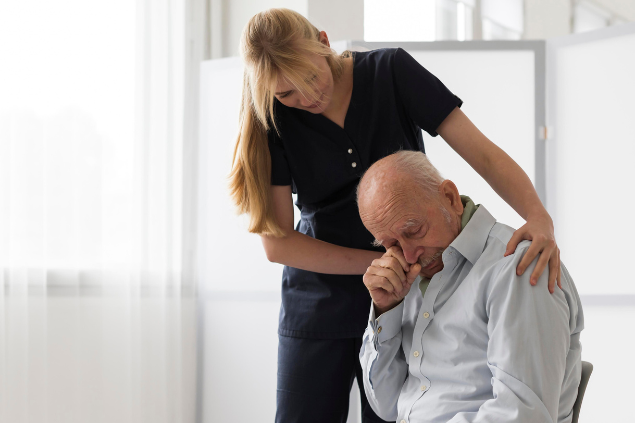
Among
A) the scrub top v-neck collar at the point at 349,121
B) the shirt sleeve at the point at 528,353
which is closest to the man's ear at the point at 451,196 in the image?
the shirt sleeve at the point at 528,353

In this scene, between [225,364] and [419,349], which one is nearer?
[419,349]

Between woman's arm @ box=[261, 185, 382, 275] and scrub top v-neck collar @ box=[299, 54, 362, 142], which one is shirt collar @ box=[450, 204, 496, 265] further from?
scrub top v-neck collar @ box=[299, 54, 362, 142]

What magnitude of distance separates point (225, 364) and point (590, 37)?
7.26 feet

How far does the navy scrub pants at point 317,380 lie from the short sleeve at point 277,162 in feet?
1.35

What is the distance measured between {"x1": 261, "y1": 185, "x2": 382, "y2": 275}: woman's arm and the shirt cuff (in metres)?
0.18

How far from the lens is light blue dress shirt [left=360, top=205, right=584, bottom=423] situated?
1.05m

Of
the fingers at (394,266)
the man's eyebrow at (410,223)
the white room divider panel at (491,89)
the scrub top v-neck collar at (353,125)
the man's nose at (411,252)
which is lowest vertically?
the fingers at (394,266)

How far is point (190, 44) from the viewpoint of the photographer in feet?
10.1

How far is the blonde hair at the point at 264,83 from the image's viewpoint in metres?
1.33

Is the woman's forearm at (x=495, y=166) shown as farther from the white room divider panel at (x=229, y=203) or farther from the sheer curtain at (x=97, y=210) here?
the sheer curtain at (x=97, y=210)

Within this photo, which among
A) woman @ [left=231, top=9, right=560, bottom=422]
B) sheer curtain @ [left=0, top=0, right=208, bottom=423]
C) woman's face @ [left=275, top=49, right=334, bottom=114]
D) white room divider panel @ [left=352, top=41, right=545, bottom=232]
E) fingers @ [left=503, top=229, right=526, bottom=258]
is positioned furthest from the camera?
white room divider panel @ [left=352, top=41, right=545, bottom=232]

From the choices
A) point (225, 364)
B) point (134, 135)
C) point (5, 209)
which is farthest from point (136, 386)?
point (134, 135)

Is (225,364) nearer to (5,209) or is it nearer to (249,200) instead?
(5,209)

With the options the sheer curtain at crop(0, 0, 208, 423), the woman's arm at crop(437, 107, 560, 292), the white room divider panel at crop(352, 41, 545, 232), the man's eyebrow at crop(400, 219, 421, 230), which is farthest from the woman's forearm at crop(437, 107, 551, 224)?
the sheer curtain at crop(0, 0, 208, 423)
